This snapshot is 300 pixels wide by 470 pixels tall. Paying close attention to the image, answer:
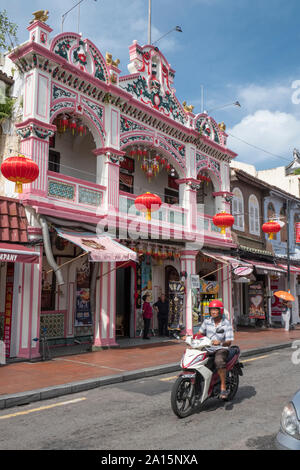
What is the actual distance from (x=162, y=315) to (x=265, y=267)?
6589 millimetres

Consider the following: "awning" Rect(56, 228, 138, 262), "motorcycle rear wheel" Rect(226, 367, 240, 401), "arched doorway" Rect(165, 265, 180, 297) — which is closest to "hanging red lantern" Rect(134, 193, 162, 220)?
"awning" Rect(56, 228, 138, 262)

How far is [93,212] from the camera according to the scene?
12508 millimetres

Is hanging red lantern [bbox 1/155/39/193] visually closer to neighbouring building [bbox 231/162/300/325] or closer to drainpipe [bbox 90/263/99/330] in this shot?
drainpipe [bbox 90/263/99/330]

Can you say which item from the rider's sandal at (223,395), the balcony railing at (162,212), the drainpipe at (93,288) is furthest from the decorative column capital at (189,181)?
the rider's sandal at (223,395)

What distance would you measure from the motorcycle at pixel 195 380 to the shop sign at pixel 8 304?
5955 millimetres

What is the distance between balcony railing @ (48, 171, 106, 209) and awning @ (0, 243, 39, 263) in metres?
2.00

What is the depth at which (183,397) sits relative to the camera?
227 inches

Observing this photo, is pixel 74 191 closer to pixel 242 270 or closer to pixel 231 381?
pixel 231 381

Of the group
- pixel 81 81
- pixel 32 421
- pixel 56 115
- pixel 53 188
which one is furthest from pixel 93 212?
pixel 32 421

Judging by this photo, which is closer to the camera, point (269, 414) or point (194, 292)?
point (269, 414)

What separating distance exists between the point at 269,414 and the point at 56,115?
31.6 feet

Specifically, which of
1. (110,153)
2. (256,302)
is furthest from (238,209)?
(110,153)
